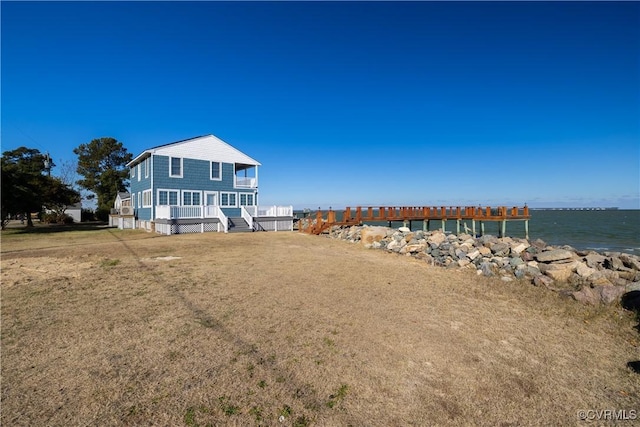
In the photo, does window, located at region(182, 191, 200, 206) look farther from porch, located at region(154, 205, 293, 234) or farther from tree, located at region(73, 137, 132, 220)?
tree, located at region(73, 137, 132, 220)

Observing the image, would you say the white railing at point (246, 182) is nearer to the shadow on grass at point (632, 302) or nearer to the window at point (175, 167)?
the window at point (175, 167)

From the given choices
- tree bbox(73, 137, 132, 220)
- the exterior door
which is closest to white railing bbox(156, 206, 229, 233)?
the exterior door

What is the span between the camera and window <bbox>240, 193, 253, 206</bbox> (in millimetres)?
26172

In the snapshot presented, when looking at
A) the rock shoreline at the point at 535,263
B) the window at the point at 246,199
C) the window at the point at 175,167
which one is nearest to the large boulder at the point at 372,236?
the rock shoreline at the point at 535,263

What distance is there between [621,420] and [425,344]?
6.60 ft

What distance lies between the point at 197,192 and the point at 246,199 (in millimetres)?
3975

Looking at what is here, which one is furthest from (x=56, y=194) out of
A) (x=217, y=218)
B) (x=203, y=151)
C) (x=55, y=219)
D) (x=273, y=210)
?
(x=273, y=210)

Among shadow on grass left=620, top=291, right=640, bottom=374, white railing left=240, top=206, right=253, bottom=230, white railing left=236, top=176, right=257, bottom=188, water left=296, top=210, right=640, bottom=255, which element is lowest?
water left=296, top=210, right=640, bottom=255

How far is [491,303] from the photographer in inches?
263

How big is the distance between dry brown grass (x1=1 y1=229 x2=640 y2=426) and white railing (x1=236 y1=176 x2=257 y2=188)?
1877cm

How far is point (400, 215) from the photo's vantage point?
2905 centimetres

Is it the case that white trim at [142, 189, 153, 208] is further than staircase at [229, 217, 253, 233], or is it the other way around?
white trim at [142, 189, 153, 208]

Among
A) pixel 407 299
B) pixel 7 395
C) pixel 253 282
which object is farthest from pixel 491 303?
pixel 7 395

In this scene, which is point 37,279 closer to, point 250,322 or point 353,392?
point 250,322
